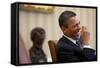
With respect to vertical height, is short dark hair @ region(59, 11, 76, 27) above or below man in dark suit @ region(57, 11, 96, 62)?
above

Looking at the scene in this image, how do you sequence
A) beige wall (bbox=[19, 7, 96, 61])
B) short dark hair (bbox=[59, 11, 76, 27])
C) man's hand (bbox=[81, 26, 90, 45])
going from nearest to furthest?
beige wall (bbox=[19, 7, 96, 61])
short dark hair (bbox=[59, 11, 76, 27])
man's hand (bbox=[81, 26, 90, 45])

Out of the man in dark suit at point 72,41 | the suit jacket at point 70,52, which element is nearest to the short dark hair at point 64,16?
the man in dark suit at point 72,41

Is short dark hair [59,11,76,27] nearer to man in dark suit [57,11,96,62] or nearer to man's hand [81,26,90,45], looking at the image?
man in dark suit [57,11,96,62]

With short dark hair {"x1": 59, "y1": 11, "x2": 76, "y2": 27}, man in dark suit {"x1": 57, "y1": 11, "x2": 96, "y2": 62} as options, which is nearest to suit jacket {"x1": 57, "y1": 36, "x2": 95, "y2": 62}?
man in dark suit {"x1": 57, "y1": 11, "x2": 96, "y2": 62}

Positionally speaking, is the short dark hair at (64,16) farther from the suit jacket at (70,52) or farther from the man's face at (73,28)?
the suit jacket at (70,52)

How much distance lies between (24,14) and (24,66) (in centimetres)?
50

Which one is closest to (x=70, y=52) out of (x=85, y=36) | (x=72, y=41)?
(x=72, y=41)

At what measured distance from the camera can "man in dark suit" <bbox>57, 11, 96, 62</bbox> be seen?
95.3 inches

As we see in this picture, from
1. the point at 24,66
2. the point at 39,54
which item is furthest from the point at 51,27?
the point at 24,66

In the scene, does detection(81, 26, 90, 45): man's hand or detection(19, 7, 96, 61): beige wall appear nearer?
detection(19, 7, 96, 61): beige wall

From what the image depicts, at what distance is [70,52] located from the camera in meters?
2.46

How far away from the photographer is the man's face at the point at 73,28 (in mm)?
2445

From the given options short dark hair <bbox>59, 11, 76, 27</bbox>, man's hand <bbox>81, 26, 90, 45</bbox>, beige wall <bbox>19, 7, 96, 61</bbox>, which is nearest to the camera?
beige wall <bbox>19, 7, 96, 61</bbox>

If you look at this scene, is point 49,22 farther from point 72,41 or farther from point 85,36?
point 85,36
